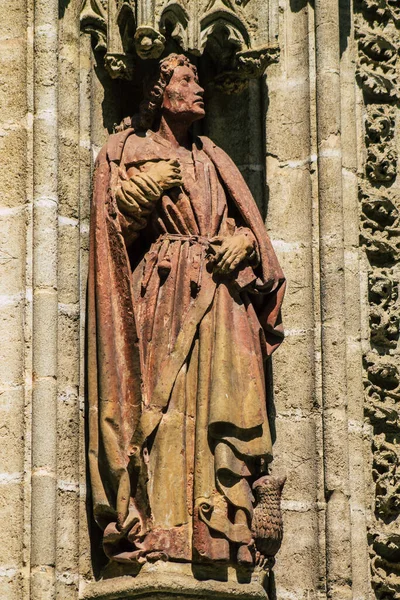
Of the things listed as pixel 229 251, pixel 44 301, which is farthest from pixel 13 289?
pixel 229 251

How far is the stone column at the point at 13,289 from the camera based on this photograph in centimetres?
1011

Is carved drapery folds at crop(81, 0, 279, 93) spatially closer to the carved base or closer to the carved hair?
the carved hair

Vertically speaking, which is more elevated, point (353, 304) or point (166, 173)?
point (166, 173)

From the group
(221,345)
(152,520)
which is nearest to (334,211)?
(221,345)

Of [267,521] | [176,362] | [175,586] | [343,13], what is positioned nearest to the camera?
[175,586]

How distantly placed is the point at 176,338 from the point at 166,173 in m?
0.79

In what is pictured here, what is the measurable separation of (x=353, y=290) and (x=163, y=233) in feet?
3.28

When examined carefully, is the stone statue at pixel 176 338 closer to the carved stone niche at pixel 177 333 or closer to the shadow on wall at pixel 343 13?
the carved stone niche at pixel 177 333

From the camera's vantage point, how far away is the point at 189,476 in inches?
400

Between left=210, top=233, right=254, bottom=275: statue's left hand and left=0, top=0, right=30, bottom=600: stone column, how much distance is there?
0.87m

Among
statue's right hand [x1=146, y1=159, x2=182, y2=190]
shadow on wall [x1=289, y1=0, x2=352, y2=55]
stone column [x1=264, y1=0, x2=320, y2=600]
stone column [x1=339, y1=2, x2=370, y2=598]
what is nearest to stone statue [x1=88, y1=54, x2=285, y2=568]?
statue's right hand [x1=146, y1=159, x2=182, y2=190]

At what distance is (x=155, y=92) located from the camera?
428 inches

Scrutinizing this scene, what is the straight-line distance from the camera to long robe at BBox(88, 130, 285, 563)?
10086 mm

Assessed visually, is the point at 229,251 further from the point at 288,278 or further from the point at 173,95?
the point at 173,95
